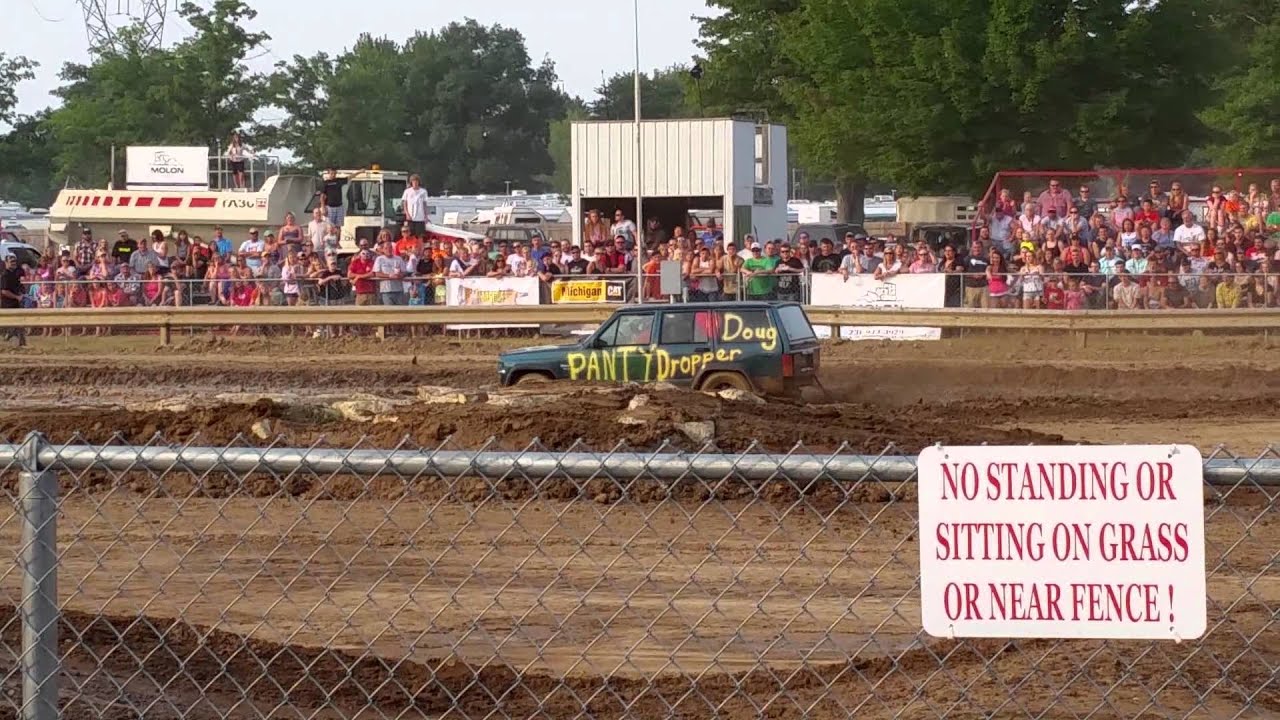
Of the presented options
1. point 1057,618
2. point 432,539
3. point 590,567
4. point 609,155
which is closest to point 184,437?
point 432,539

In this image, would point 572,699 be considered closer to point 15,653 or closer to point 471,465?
point 15,653

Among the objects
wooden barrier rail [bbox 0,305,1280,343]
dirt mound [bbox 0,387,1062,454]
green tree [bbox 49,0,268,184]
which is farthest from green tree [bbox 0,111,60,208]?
dirt mound [bbox 0,387,1062,454]

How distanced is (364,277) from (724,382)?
10.6m

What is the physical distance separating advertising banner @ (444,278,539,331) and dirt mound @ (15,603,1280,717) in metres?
20.8

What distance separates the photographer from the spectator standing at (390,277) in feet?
95.7

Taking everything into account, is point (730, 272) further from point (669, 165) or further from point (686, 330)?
point (669, 165)

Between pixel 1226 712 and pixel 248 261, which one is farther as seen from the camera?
pixel 248 261

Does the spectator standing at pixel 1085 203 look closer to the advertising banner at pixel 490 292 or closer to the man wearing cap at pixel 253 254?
the advertising banner at pixel 490 292

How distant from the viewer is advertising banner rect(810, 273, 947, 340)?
2696 centimetres

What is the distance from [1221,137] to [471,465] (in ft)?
159

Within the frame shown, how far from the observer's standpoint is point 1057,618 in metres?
4.51

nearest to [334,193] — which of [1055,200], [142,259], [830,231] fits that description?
[142,259]

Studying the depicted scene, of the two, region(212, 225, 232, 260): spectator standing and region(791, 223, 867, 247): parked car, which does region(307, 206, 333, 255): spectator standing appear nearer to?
region(212, 225, 232, 260): spectator standing

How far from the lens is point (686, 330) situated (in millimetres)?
20578
